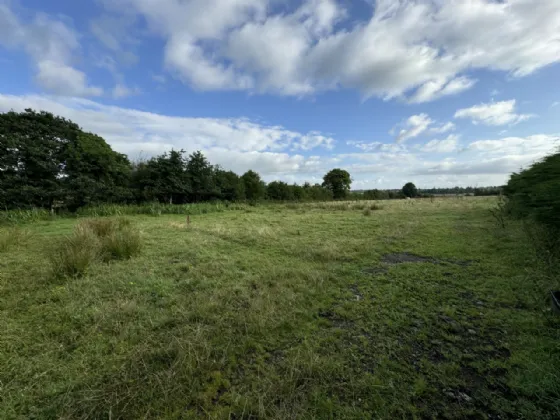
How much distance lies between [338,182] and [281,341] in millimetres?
47196

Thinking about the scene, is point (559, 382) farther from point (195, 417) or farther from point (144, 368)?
point (144, 368)

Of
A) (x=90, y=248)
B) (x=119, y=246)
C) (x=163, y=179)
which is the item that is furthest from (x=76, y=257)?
(x=163, y=179)

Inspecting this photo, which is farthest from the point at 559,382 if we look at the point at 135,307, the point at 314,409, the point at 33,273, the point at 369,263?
the point at 33,273

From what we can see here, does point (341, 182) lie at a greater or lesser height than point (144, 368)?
greater

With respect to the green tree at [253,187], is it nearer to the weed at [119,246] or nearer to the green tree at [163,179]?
the green tree at [163,179]

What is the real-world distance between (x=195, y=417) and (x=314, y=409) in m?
0.84

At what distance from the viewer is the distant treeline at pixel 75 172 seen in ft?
42.6

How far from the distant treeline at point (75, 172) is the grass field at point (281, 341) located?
12.8 m

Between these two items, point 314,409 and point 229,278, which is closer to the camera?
point 314,409

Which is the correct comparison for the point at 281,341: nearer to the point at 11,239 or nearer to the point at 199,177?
the point at 11,239

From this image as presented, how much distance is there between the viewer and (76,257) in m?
4.18

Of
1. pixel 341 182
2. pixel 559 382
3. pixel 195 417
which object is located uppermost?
pixel 341 182

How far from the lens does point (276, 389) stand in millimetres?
1803

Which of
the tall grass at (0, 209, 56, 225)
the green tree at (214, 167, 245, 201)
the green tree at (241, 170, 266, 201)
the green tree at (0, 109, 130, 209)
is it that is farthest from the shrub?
the green tree at (241, 170, 266, 201)
